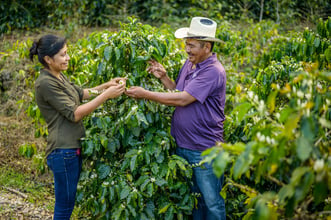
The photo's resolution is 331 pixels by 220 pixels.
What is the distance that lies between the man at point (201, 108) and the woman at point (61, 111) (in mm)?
427

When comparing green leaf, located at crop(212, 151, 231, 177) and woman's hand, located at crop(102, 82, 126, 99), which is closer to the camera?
green leaf, located at crop(212, 151, 231, 177)

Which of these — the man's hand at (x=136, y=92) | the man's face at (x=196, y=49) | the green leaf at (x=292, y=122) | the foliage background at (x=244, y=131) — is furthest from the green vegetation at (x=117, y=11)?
the green leaf at (x=292, y=122)

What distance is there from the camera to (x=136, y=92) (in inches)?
115

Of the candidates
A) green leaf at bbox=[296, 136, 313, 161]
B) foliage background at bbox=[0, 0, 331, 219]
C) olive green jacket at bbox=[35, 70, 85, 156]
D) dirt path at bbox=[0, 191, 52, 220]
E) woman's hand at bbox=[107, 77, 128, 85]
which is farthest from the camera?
dirt path at bbox=[0, 191, 52, 220]

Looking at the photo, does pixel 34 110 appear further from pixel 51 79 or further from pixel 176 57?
pixel 176 57

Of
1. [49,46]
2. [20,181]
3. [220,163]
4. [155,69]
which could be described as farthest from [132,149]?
[20,181]

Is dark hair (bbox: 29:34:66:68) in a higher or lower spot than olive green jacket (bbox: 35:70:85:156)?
higher

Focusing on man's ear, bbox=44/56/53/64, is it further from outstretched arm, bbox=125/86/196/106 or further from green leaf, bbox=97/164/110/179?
green leaf, bbox=97/164/110/179

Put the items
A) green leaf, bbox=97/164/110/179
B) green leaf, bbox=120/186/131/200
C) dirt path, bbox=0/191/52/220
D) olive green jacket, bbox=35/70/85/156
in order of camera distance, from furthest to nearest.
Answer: dirt path, bbox=0/191/52/220 < green leaf, bbox=97/164/110/179 < green leaf, bbox=120/186/131/200 < olive green jacket, bbox=35/70/85/156

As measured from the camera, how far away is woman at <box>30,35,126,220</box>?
9.09 ft

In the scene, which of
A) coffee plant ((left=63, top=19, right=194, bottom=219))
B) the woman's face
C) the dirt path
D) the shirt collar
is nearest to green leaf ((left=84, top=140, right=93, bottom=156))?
coffee plant ((left=63, top=19, right=194, bottom=219))

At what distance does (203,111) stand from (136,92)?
548 mm

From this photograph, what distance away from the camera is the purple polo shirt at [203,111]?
291 cm

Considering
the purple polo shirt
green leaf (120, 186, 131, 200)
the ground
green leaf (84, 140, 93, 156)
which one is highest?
the purple polo shirt
